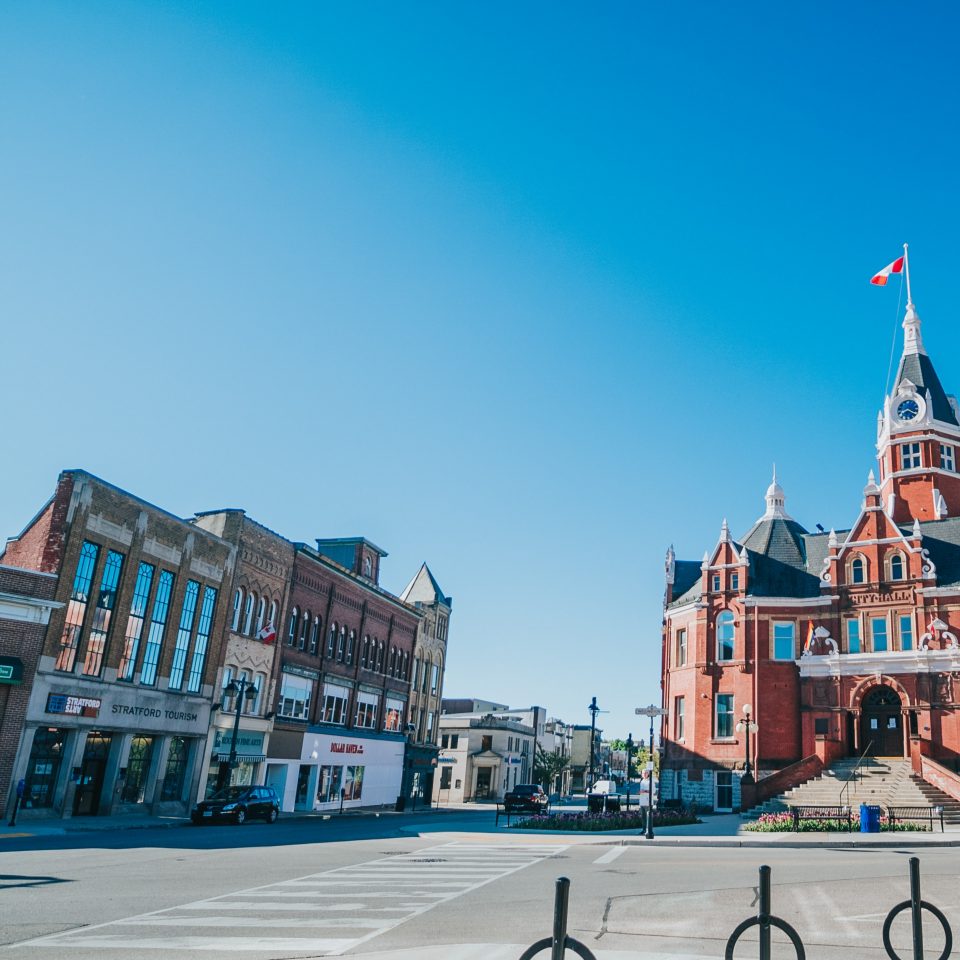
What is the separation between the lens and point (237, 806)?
31.9 metres

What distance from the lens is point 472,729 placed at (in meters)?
86.9

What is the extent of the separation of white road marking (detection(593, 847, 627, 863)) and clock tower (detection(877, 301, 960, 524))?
128 feet

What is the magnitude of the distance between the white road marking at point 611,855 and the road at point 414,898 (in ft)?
0.45

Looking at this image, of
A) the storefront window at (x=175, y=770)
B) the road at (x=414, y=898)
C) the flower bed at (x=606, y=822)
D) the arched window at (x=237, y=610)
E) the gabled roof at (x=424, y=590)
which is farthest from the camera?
the gabled roof at (x=424, y=590)

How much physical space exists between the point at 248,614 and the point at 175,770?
779 cm

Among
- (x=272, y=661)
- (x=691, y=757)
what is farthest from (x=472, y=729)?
(x=272, y=661)

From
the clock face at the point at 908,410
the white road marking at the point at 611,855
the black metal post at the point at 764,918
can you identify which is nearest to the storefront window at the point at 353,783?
the white road marking at the point at 611,855

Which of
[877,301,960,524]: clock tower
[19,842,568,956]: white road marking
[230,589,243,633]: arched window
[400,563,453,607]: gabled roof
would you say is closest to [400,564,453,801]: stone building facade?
[400,563,453,607]: gabled roof

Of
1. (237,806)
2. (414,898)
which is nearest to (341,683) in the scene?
(237,806)

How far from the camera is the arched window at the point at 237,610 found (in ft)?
133

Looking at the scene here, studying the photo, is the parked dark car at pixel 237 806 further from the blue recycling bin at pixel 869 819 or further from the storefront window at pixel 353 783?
the blue recycling bin at pixel 869 819

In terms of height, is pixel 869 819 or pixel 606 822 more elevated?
A: pixel 869 819

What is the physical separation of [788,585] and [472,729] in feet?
146

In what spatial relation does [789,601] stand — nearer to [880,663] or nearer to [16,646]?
[880,663]
